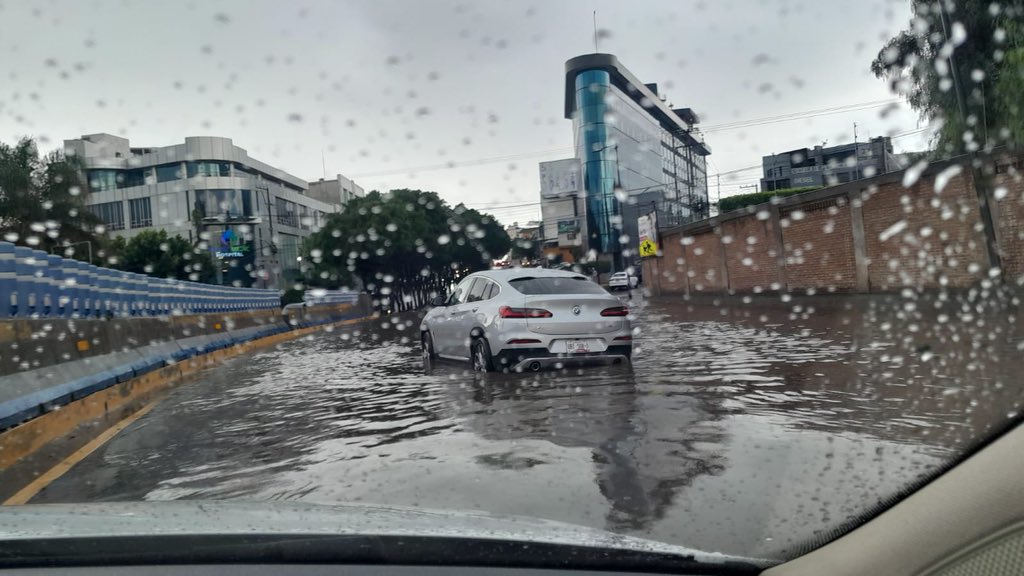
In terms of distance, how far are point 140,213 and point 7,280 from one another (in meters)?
69.6

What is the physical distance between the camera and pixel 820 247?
25188 millimetres

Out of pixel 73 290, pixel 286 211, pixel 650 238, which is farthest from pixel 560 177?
pixel 73 290

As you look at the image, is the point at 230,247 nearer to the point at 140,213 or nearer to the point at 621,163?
the point at 140,213

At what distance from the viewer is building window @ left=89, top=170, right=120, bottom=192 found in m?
73.2

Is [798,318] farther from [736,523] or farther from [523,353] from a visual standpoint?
[736,523]

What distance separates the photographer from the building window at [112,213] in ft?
247

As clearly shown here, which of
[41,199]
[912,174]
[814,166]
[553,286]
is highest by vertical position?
[814,166]

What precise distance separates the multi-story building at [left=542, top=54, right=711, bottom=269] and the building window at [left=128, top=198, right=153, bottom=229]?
42.1 meters

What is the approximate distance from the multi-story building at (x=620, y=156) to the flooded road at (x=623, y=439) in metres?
67.5

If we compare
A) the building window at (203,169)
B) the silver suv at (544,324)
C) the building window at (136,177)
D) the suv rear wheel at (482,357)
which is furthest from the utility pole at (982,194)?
the building window at (136,177)

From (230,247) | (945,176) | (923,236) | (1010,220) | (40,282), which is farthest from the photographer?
(230,247)

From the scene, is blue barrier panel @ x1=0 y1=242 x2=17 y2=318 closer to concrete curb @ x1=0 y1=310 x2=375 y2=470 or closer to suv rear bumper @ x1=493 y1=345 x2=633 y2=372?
concrete curb @ x1=0 y1=310 x2=375 y2=470

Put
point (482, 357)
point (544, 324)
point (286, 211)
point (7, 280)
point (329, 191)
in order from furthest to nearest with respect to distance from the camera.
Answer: point (329, 191) → point (286, 211) → point (482, 357) → point (7, 280) → point (544, 324)

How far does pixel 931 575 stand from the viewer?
4.79 ft
